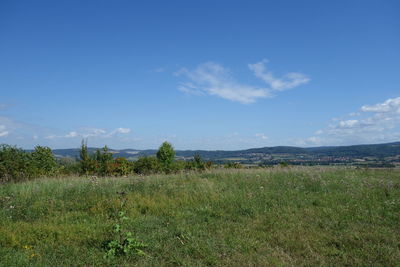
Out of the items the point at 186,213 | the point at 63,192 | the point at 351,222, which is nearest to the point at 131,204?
the point at 186,213

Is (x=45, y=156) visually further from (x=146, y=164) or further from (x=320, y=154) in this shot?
(x=320, y=154)

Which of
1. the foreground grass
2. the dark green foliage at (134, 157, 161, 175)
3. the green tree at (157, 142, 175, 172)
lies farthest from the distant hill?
the foreground grass

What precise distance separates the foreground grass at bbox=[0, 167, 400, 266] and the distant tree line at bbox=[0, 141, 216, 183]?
14.2 feet

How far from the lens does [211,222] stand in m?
6.40

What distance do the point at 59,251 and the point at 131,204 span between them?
9.72 ft

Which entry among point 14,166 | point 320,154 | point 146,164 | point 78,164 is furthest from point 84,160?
point 320,154

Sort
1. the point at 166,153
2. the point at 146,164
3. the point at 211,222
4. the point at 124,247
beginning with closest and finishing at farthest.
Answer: the point at 124,247 → the point at 211,222 → the point at 146,164 → the point at 166,153

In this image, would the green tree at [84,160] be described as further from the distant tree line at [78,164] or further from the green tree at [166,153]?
the green tree at [166,153]

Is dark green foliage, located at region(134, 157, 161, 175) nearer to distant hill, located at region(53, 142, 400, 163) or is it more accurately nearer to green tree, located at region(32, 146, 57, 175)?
green tree, located at region(32, 146, 57, 175)

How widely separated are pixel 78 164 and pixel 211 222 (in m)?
21.4

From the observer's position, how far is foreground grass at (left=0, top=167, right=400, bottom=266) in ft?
15.1

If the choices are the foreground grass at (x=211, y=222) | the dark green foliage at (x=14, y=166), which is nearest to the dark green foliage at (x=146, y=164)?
the dark green foliage at (x=14, y=166)

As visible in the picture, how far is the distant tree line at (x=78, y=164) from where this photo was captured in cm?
1370

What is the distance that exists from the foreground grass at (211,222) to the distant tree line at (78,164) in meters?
4.32
